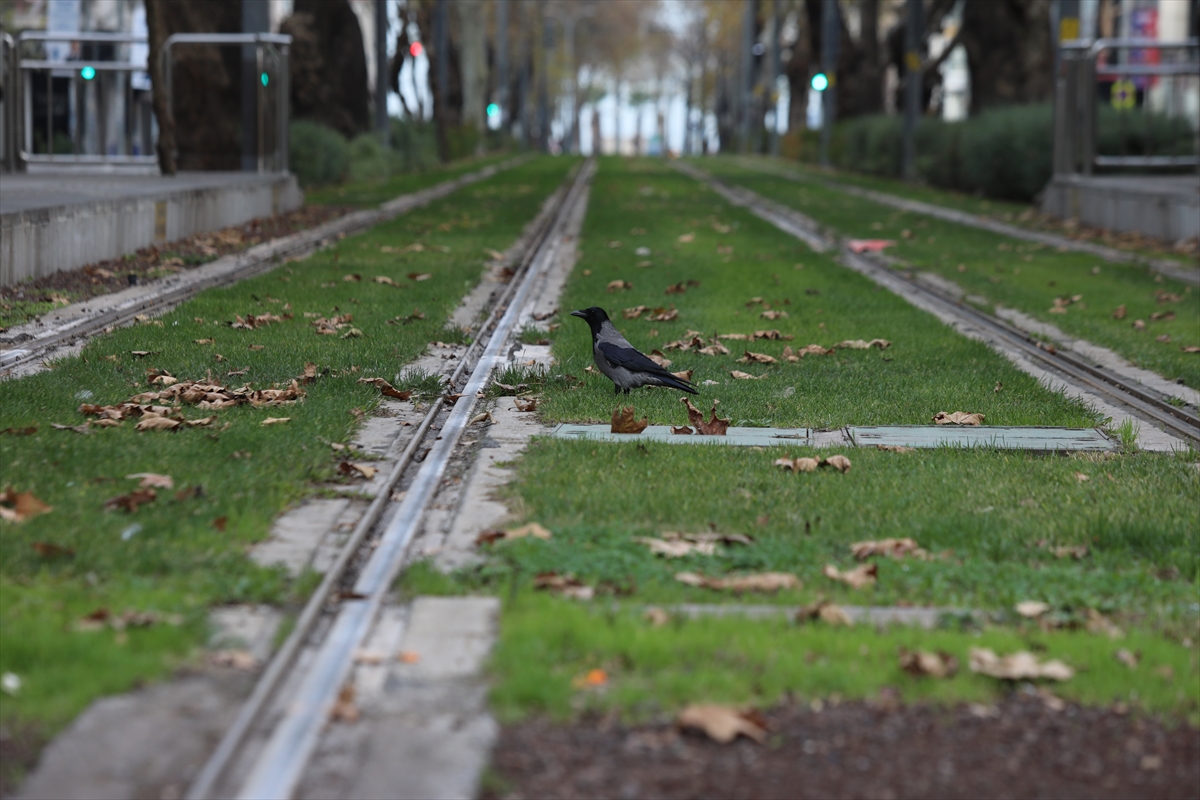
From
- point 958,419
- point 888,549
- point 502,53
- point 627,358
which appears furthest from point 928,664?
point 502,53

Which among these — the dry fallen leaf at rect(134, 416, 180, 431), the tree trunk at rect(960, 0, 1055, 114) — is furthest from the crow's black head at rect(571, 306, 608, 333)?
the tree trunk at rect(960, 0, 1055, 114)

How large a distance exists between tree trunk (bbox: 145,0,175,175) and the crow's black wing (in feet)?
48.6

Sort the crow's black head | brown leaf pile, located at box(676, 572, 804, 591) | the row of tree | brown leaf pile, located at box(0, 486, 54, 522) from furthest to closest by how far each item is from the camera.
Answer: the row of tree → the crow's black head → brown leaf pile, located at box(0, 486, 54, 522) → brown leaf pile, located at box(676, 572, 804, 591)

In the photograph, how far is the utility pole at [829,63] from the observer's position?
173 ft

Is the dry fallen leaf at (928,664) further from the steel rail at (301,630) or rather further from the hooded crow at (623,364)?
the hooded crow at (623,364)

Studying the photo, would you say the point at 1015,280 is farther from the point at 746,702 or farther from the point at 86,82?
the point at 86,82

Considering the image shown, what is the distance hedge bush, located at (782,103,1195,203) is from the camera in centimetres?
2817

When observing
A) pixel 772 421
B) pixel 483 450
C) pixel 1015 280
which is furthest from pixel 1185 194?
pixel 483 450

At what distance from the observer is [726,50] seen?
10625 cm

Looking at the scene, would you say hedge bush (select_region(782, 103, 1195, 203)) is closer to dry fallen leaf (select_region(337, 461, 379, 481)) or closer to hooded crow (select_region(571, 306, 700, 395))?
hooded crow (select_region(571, 306, 700, 395))

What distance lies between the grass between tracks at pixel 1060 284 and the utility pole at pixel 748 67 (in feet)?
178

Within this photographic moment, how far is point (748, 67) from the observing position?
8206cm

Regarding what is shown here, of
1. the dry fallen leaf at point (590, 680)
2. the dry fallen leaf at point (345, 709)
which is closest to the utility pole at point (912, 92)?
the dry fallen leaf at point (590, 680)

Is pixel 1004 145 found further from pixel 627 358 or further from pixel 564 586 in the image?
pixel 564 586
